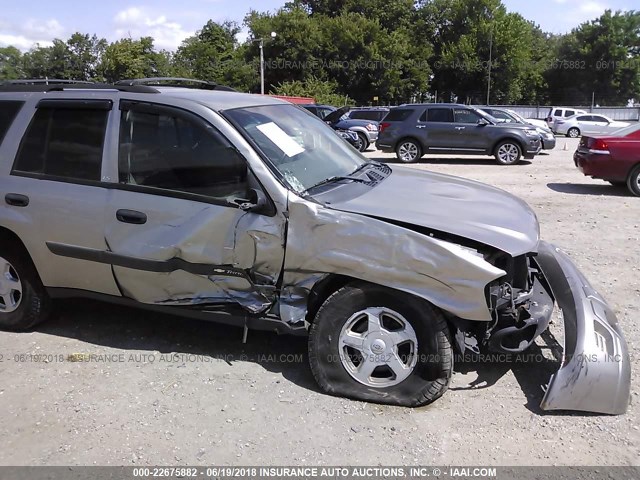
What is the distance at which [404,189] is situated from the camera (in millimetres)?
3871

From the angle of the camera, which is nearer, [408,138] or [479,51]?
[408,138]

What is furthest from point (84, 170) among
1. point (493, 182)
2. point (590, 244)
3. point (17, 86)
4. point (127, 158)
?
point (493, 182)

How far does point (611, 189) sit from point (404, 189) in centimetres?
937

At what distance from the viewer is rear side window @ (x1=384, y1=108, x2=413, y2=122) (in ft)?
56.2

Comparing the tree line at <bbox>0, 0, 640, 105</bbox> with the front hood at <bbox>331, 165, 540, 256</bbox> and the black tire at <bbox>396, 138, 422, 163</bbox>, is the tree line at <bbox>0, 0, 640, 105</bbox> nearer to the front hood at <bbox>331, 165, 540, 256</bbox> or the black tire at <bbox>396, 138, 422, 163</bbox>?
the black tire at <bbox>396, 138, 422, 163</bbox>

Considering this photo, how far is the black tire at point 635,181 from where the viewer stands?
10664mm

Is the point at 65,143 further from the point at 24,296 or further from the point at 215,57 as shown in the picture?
the point at 215,57

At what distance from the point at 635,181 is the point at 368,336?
9.46m

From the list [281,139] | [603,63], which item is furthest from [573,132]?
[603,63]

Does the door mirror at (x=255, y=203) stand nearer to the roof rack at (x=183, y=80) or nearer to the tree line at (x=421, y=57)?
the roof rack at (x=183, y=80)

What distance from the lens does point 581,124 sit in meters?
30.5

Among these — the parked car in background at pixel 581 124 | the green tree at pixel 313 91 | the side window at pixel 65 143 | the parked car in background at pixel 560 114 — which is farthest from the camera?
the green tree at pixel 313 91

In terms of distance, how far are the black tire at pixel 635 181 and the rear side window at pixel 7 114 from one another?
10.4 metres

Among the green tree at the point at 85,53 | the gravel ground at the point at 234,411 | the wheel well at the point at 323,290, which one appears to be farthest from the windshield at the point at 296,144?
the green tree at the point at 85,53
